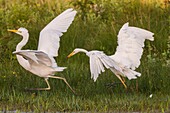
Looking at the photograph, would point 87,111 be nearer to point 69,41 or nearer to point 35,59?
point 35,59

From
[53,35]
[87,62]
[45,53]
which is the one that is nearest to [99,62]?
[45,53]

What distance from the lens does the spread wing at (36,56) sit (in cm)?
855

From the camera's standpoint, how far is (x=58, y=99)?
871cm

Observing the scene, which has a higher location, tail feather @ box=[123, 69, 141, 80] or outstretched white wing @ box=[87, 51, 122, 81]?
outstretched white wing @ box=[87, 51, 122, 81]

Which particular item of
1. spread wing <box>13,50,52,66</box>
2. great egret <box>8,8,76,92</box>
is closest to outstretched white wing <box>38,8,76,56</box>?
great egret <box>8,8,76,92</box>

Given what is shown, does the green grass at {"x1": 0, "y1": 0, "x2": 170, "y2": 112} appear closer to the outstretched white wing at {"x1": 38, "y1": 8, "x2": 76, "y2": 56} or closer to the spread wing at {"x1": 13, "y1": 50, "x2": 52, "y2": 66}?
the spread wing at {"x1": 13, "y1": 50, "x2": 52, "y2": 66}

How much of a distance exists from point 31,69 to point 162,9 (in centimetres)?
468

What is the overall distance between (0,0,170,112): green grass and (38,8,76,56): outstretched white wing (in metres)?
0.61

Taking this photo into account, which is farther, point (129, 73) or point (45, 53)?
point (129, 73)

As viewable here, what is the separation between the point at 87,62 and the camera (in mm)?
11750

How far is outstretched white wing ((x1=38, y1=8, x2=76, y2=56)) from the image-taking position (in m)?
9.50

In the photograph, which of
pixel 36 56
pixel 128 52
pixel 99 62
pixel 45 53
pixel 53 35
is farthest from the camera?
pixel 53 35

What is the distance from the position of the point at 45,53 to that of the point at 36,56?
23cm

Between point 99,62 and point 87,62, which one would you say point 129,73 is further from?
point 87,62
